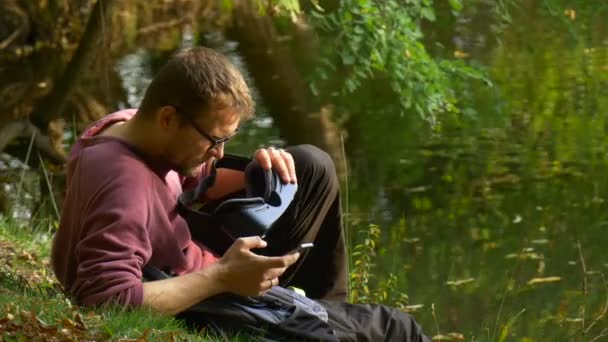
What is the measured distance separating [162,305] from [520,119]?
8308 mm

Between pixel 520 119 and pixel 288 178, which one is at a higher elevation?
pixel 288 178

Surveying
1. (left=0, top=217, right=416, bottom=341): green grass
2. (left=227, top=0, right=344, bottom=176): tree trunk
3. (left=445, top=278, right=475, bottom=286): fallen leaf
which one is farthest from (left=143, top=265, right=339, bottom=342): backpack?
(left=227, top=0, right=344, bottom=176): tree trunk

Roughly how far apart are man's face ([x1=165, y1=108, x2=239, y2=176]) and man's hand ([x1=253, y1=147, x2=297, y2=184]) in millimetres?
187

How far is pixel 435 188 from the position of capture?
9.73m

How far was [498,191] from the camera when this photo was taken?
31.5ft

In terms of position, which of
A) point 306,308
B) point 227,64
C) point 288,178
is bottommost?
point 306,308

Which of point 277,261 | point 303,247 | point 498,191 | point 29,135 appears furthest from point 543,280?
point 29,135

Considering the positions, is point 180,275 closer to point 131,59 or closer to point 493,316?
point 493,316

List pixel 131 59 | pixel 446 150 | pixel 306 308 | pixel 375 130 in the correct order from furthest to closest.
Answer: pixel 131 59
pixel 375 130
pixel 446 150
pixel 306 308

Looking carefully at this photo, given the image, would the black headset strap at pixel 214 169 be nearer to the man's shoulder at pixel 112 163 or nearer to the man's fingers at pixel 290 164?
the man's fingers at pixel 290 164

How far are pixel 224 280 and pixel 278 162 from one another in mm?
537

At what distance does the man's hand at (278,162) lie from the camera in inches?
156

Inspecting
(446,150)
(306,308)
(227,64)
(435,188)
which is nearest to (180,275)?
(306,308)

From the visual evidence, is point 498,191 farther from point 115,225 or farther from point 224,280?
point 115,225
